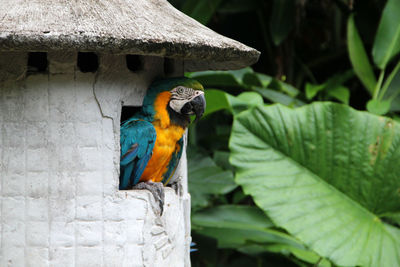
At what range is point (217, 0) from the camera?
14.1 feet

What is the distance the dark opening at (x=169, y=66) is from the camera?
2.39 metres

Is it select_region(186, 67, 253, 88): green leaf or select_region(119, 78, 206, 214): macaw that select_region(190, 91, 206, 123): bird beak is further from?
select_region(186, 67, 253, 88): green leaf

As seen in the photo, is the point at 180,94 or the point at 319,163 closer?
the point at 180,94

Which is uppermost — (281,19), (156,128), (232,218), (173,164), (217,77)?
(281,19)

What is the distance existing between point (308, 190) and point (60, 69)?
161 centimetres

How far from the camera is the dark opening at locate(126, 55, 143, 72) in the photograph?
87.3 inches

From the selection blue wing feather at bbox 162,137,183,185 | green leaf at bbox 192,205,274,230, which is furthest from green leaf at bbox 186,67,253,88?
blue wing feather at bbox 162,137,183,185

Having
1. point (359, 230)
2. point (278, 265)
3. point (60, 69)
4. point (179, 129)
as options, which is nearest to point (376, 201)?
point (359, 230)

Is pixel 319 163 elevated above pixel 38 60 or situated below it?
below

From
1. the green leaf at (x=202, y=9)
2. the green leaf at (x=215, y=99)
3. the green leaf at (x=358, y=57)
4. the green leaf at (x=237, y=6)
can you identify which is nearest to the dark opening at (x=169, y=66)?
the green leaf at (x=215, y=99)

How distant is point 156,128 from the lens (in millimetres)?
2225

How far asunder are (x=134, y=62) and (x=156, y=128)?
0.29 meters

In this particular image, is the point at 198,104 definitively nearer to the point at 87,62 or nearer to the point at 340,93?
the point at 87,62

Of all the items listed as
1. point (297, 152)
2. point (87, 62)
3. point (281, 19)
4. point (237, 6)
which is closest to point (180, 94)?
point (87, 62)
